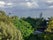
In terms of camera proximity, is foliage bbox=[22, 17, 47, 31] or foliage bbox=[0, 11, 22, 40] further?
foliage bbox=[22, 17, 47, 31]

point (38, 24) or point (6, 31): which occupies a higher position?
point (6, 31)

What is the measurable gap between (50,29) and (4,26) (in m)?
22.3

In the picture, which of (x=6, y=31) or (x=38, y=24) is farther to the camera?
(x=38, y=24)

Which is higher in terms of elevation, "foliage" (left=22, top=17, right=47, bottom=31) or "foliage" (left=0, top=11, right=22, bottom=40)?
"foliage" (left=0, top=11, right=22, bottom=40)

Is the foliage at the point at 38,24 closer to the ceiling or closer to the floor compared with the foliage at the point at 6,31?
closer to the floor

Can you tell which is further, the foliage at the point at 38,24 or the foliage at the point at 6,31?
the foliage at the point at 38,24

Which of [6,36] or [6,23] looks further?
[6,23]

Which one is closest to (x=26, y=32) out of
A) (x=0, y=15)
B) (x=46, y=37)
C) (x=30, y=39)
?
(x=30, y=39)

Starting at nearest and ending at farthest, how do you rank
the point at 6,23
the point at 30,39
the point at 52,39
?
1. the point at 6,23
2. the point at 52,39
3. the point at 30,39

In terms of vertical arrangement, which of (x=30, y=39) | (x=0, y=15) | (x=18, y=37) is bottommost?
(x=30, y=39)

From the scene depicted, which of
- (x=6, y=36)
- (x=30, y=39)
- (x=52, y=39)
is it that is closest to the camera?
(x=6, y=36)

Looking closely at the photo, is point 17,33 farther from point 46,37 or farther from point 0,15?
point 46,37

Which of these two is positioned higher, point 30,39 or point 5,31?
point 5,31

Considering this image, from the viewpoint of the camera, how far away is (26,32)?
5128 centimetres
